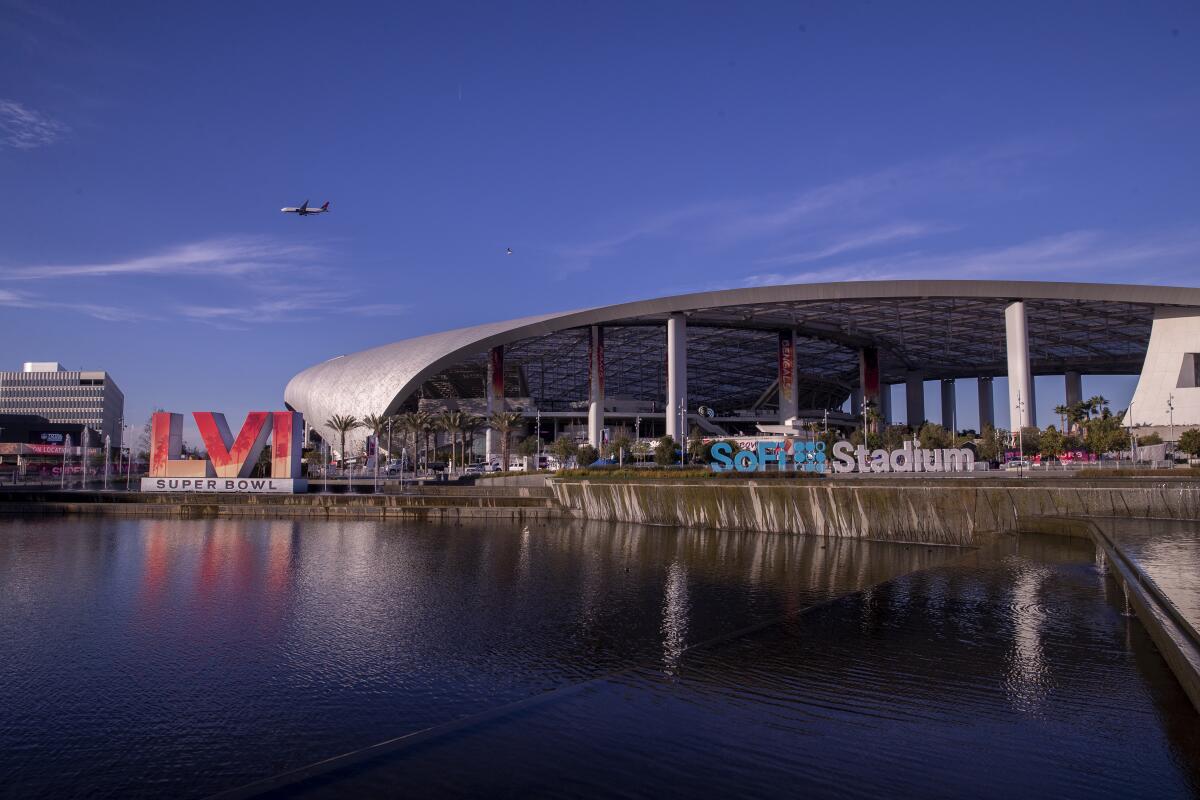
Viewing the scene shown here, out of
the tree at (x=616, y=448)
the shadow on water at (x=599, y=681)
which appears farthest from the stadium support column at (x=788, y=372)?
the shadow on water at (x=599, y=681)

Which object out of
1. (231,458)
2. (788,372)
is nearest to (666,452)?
(788,372)

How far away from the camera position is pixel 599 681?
1376 centimetres

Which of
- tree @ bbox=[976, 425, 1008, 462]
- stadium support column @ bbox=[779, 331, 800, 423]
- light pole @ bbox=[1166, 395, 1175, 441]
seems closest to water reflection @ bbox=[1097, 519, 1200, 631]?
tree @ bbox=[976, 425, 1008, 462]

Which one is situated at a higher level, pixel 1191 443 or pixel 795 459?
pixel 1191 443

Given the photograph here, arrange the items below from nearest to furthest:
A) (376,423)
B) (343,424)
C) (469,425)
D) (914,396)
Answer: (343,424) → (376,423) → (469,425) → (914,396)

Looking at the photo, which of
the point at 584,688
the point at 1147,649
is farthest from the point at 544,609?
the point at 1147,649

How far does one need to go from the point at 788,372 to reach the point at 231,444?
51091mm

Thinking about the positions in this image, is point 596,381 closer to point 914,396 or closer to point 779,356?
point 779,356

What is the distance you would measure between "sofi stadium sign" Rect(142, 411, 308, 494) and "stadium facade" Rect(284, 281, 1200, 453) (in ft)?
74.2

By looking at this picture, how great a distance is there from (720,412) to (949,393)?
29.6m

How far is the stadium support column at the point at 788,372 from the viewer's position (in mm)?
82625

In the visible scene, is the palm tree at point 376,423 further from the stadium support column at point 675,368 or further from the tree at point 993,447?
the tree at point 993,447

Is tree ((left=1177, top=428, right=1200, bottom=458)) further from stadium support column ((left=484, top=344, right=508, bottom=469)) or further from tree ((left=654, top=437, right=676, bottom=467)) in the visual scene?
stadium support column ((left=484, top=344, right=508, bottom=469))

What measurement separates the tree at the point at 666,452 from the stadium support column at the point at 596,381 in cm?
1023
